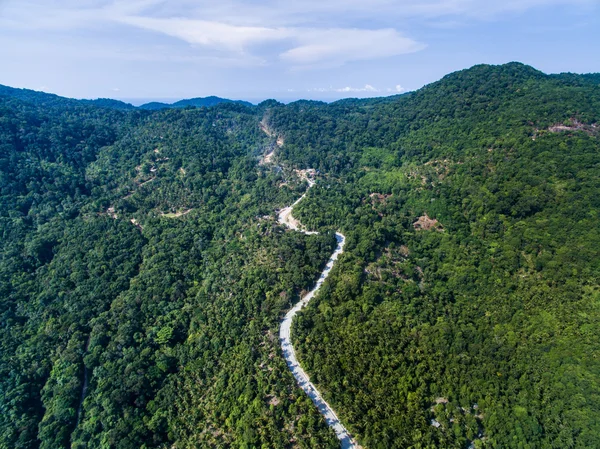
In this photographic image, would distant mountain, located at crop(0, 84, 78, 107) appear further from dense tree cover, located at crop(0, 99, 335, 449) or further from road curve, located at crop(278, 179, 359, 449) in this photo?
road curve, located at crop(278, 179, 359, 449)

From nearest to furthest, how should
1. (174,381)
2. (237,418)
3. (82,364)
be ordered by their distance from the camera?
(237,418)
(174,381)
(82,364)

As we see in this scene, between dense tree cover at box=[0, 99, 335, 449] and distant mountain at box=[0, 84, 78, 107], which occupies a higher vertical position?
distant mountain at box=[0, 84, 78, 107]

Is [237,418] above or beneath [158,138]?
beneath

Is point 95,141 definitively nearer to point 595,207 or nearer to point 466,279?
point 466,279

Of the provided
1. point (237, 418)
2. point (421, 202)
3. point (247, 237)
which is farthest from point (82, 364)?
point (421, 202)

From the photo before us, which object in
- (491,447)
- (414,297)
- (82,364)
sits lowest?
(82,364)

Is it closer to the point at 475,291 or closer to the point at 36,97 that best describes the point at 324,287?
the point at 475,291

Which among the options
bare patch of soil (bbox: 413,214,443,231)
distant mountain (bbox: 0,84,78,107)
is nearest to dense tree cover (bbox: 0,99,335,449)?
bare patch of soil (bbox: 413,214,443,231)

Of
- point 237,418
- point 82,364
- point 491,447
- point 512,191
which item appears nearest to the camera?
point 491,447
